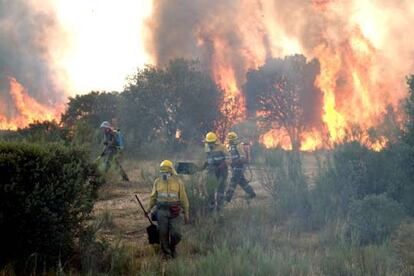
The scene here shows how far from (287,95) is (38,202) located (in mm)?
26198

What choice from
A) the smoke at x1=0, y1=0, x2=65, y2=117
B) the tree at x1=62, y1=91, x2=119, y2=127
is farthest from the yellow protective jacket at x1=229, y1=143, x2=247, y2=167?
the smoke at x1=0, y1=0, x2=65, y2=117

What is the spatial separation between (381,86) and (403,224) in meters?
21.5

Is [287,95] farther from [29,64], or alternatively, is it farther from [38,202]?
[38,202]

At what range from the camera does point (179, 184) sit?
8.48 metres

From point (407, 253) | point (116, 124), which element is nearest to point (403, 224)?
point (407, 253)

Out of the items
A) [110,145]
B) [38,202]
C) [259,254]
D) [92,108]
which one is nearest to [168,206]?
[259,254]

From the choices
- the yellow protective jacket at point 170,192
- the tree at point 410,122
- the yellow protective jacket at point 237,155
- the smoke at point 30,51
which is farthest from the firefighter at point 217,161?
the smoke at point 30,51

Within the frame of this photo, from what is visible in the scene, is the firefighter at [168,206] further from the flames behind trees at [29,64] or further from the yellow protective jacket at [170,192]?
the flames behind trees at [29,64]

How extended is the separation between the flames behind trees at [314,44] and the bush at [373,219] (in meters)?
15.2

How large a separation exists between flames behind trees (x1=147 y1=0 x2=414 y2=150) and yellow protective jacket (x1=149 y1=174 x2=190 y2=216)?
16.3 meters

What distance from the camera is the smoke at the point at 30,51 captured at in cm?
3984

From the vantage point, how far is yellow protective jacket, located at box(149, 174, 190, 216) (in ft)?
27.4

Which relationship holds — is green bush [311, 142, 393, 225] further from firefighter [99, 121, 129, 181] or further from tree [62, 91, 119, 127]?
tree [62, 91, 119, 127]

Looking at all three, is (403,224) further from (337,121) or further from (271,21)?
(271,21)
